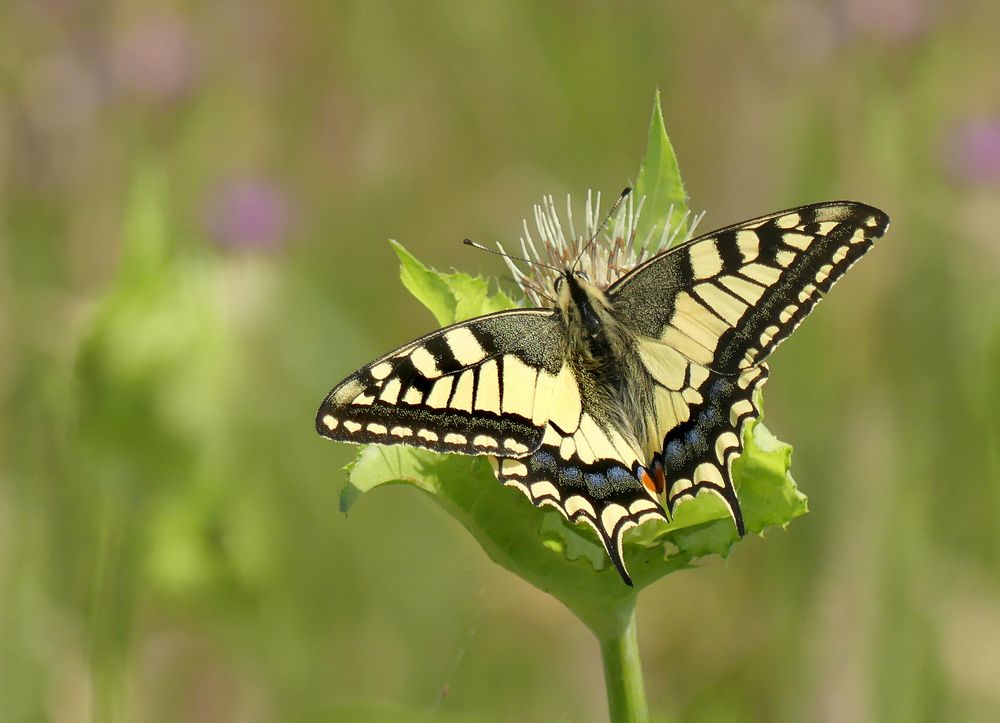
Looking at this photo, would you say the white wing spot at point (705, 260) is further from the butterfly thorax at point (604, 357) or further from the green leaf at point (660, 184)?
the butterfly thorax at point (604, 357)

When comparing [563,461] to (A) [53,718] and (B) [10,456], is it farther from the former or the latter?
(B) [10,456]

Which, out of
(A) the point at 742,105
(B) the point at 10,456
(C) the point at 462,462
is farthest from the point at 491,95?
(C) the point at 462,462

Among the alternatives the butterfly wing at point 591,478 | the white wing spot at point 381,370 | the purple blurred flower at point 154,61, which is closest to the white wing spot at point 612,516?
the butterfly wing at point 591,478

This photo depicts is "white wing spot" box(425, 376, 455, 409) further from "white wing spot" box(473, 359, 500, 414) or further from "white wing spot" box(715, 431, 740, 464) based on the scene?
"white wing spot" box(715, 431, 740, 464)

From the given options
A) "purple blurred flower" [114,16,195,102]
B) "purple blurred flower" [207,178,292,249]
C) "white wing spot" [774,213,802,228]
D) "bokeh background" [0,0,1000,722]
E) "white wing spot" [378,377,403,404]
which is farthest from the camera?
"purple blurred flower" [114,16,195,102]

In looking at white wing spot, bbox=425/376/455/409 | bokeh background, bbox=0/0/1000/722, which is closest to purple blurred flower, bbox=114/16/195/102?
bokeh background, bbox=0/0/1000/722
